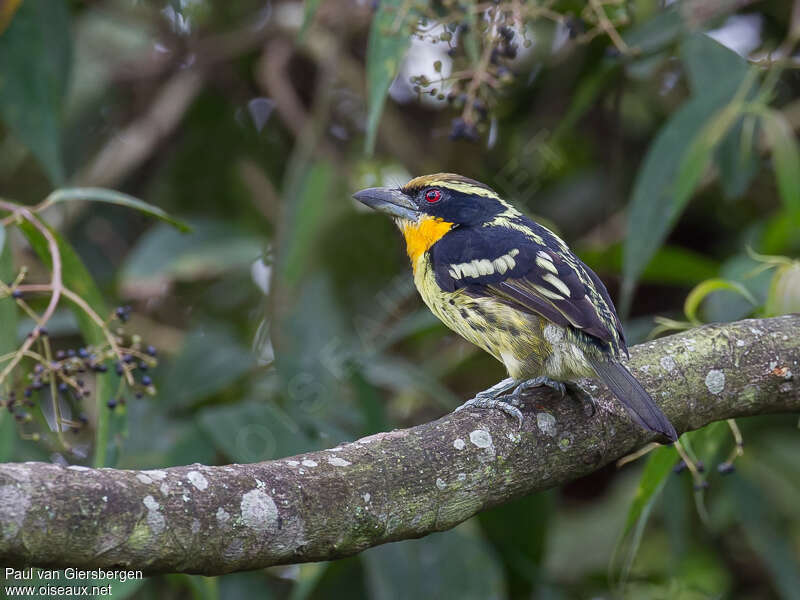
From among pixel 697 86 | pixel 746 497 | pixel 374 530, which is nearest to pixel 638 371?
pixel 374 530

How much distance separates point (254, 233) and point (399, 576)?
2.38 metres

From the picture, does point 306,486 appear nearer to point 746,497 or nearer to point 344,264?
point 746,497

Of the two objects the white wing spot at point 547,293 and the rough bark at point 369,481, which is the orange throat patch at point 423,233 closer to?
the white wing spot at point 547,293

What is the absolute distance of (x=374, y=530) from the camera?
2.05 metres

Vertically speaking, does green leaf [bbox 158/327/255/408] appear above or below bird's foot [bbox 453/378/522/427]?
below

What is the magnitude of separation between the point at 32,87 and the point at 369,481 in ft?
8.82

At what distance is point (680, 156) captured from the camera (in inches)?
151

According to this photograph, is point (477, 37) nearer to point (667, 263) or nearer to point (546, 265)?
point (546, 265)

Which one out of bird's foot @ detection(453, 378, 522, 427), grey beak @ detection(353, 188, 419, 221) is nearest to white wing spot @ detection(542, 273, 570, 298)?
bird's foot @ detection(453, 378, 522, 427)

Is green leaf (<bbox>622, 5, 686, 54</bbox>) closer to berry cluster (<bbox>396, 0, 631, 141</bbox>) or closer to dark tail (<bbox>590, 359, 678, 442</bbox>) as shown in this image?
berry cluster (<bbox>396, 0, 631, 141</bbox>)

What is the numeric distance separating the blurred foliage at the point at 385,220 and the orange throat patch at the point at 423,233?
1.09 feet

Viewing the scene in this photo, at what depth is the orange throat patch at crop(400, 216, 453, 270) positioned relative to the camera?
3.44 m

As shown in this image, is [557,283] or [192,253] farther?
[192,253]

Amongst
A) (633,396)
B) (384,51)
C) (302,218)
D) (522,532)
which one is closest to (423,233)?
(384,51)
